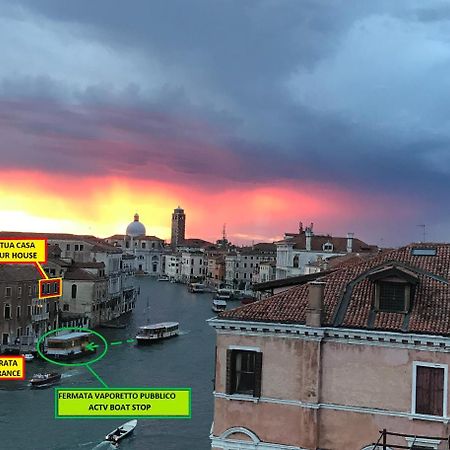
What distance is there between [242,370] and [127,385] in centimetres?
2073

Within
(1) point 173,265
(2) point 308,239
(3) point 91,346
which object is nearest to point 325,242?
(2) point 308,239

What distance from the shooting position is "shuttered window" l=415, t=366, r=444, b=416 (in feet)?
41.9

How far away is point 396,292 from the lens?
1380 cm

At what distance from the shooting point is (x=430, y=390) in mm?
12852

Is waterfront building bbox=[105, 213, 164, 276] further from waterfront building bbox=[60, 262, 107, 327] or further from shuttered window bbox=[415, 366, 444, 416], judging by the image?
shuttered window bbox=[415, 366, 444, 416]

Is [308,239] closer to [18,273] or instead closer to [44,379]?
[18,273]

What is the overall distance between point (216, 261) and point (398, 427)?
118994 mm

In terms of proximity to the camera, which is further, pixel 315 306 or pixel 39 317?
pixel 39 317

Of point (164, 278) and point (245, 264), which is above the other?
point (245, 264)

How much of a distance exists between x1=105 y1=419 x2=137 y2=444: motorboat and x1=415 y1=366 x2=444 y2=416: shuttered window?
48.7 feet

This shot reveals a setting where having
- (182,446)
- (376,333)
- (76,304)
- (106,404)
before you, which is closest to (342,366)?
(376,333)

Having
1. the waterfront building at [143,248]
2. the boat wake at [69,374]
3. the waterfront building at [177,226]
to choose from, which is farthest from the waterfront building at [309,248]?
the waterfront building at [177,226]

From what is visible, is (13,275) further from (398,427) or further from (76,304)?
(398,427)

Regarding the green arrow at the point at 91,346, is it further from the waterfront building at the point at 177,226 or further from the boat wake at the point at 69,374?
the waterfront building at the point at 177,226
